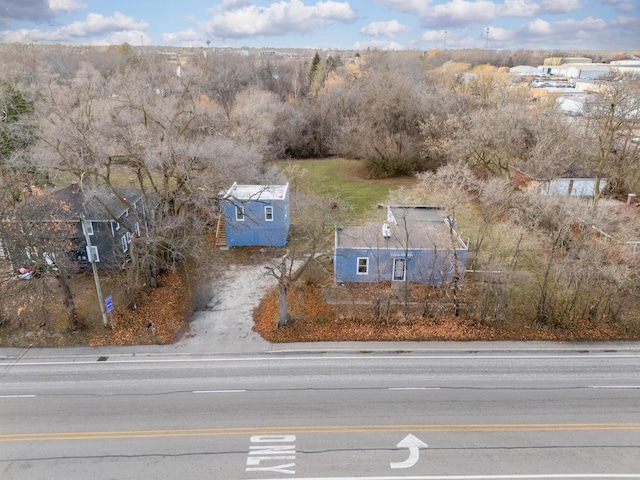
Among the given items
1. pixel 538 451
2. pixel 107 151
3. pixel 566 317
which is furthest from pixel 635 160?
pixel 107 151

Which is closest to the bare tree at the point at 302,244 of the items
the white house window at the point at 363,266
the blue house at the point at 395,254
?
the blue house at the point at 395,254

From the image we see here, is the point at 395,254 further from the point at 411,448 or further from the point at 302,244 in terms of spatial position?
the point at 411,448

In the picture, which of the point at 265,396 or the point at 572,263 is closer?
the point at 265,396

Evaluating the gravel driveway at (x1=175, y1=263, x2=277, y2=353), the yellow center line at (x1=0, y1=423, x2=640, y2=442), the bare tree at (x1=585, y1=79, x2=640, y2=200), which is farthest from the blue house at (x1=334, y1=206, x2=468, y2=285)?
the bare tree at (x1=585, y1=79, x2=640, y2=200)

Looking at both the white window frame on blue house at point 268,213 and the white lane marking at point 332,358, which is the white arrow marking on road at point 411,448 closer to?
the white lane marking at point 332,358

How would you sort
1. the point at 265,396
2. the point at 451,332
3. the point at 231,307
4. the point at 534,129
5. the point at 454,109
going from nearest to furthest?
the point at 265,396
the point at 451,332
the point at 231,307
the point at 534,129
the point at 454,109

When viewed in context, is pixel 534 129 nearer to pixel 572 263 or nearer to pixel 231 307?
pixel 572 263

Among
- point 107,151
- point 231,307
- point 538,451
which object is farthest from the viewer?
point 107,151
